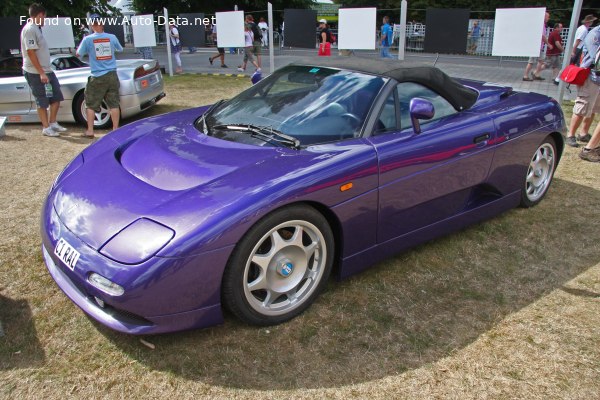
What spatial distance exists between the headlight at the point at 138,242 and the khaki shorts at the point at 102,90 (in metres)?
4.89

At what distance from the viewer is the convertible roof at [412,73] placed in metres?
3.28

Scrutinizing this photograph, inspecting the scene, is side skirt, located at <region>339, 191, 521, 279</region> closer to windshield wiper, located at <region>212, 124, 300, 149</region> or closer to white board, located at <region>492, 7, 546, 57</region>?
windshield wiper, located at <region>212, 124, 300, 149</region>

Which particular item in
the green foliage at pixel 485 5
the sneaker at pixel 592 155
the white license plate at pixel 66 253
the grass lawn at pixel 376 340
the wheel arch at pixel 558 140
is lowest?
the grass lawn at pixel 376 340

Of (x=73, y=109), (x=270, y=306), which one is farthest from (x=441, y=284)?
(x=73, y=109)

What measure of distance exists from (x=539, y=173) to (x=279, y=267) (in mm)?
2778

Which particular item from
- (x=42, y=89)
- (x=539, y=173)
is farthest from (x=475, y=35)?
(x=42, y=89)

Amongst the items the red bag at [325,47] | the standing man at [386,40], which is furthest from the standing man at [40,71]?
the standing man at [386,40]

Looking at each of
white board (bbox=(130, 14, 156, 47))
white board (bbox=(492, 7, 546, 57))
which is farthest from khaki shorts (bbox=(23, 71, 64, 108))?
white board (bbox=(492, 7, 546, 57))

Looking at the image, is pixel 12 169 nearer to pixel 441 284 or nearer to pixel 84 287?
pixel 84 287

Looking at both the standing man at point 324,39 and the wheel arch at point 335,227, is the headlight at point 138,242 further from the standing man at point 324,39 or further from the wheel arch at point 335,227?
Answer: the standing man at point 324,39

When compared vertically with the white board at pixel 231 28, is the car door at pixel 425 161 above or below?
below

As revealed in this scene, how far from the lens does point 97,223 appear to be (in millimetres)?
2383

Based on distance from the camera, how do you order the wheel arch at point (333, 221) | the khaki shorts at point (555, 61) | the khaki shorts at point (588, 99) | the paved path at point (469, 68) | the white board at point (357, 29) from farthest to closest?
1. the khaki shorts at point (555, 61)
2. the paved path at point (469, 68)
3. the white board at point (357, 29)
4. the khaki shorts at point (588, 99)
5. the wheel arch at point (333, 221)

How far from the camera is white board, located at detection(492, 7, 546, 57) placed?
898 cm
